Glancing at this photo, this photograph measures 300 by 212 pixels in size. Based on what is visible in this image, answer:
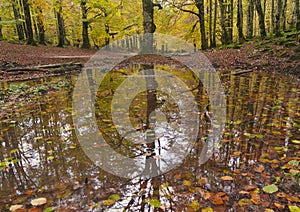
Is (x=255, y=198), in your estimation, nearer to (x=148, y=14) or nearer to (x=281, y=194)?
(x=281, y=194)

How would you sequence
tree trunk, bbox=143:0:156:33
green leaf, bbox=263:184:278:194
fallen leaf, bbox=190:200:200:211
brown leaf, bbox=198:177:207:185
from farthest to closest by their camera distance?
tree trunk, bbox=143:0:156:33, brown leaf, bbox=198:177:207:185, green leaf, bbox=263:184:278:194, fallen leaf, bbox=190:200:200:211

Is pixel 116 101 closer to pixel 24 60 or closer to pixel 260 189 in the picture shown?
pixel 260 189

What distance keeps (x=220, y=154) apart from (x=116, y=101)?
3256 millimetres

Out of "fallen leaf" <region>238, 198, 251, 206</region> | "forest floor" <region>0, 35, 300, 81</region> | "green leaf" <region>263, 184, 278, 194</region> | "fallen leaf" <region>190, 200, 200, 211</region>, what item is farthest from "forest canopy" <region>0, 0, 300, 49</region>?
"fallen leaf" <region>190, 200, 200, 211</region>

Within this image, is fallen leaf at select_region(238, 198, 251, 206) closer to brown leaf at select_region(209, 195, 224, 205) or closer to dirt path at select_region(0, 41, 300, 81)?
brown leaf at select_region(209, 195, 224, 205)

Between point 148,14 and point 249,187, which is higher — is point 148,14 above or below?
above

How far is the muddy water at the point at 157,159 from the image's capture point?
6.36ft

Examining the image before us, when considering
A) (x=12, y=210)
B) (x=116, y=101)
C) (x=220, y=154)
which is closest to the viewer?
(x=12, y=210)

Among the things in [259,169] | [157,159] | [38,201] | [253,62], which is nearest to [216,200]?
[259,169]

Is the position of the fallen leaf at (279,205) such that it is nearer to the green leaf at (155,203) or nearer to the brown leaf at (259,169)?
the brown leaf at (259,169)

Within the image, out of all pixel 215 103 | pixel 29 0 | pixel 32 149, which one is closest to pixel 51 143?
pixel 32 149

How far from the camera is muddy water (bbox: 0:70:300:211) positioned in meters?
1.94

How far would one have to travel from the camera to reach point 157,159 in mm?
2658

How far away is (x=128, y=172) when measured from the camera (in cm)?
244
